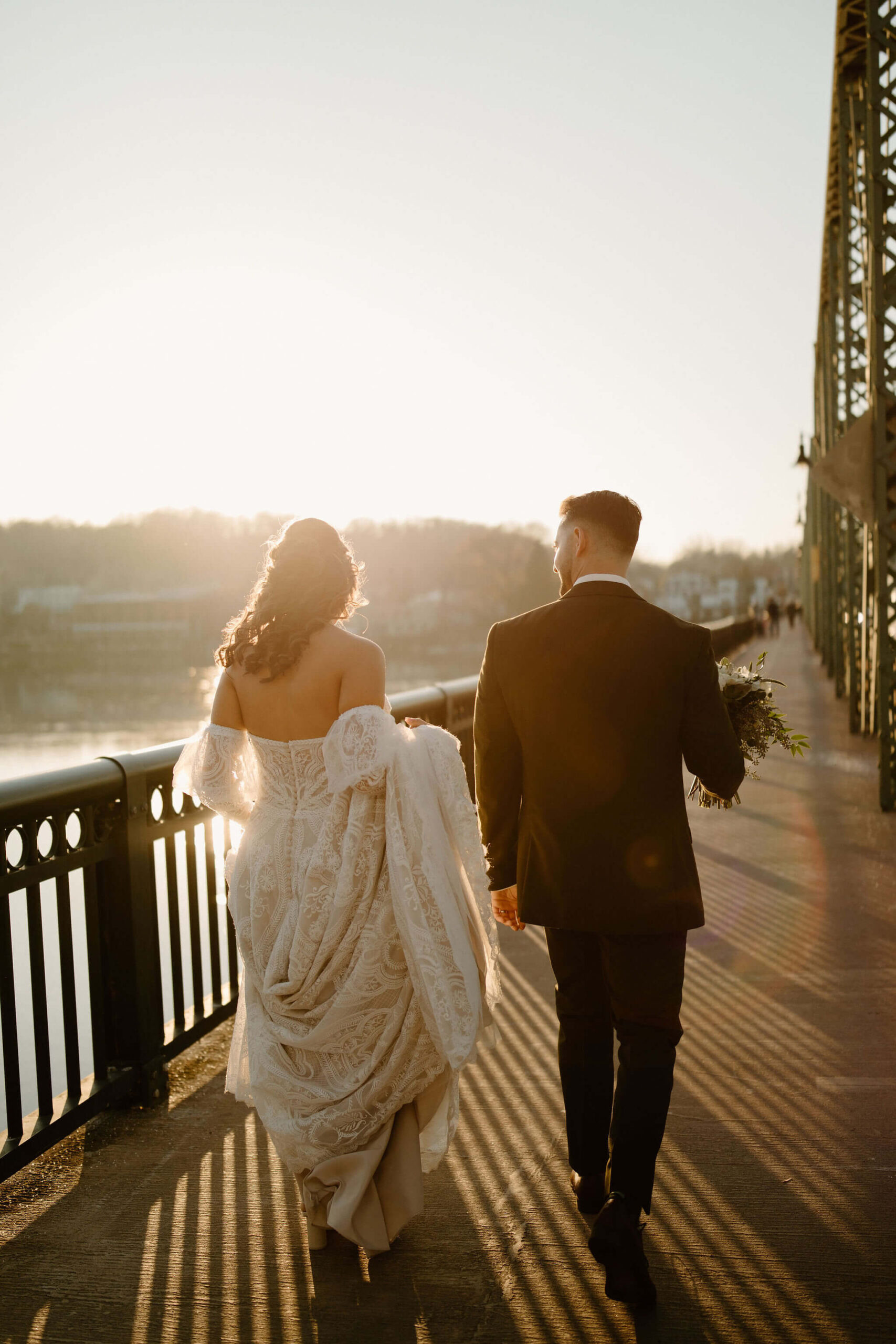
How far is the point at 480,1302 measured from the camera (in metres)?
2.84

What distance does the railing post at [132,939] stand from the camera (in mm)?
4023

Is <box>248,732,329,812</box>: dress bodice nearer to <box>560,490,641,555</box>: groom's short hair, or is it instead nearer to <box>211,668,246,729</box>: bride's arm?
<box>211,668,246,729</box>: bride's arm

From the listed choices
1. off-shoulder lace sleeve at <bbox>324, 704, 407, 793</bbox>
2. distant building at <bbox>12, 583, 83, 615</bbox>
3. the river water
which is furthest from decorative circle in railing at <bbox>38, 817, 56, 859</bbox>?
distant building at <bbox>12, 583, 83, 615</bbox>

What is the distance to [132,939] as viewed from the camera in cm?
404

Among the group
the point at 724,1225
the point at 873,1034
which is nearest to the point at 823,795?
the point at 873,1034

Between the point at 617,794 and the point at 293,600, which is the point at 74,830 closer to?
the point at 293,600

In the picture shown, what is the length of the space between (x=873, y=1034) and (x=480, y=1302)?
2396 mm

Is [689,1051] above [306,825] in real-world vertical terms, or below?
below

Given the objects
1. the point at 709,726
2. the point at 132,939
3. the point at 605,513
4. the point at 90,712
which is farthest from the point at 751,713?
the point at 90,712

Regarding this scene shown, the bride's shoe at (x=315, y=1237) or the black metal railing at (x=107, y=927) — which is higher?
the black metal railing at (x=107, y=927)

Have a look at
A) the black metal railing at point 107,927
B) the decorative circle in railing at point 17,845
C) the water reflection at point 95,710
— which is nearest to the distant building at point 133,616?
the water reflection at point 95,710

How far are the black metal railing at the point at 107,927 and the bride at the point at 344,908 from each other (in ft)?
2.11

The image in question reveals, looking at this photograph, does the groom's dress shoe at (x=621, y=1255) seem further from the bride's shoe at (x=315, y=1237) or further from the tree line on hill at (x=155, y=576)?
the tree line on hill at (x=155, y=576)

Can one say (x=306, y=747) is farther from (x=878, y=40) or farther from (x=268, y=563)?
(x=878, y=40)
